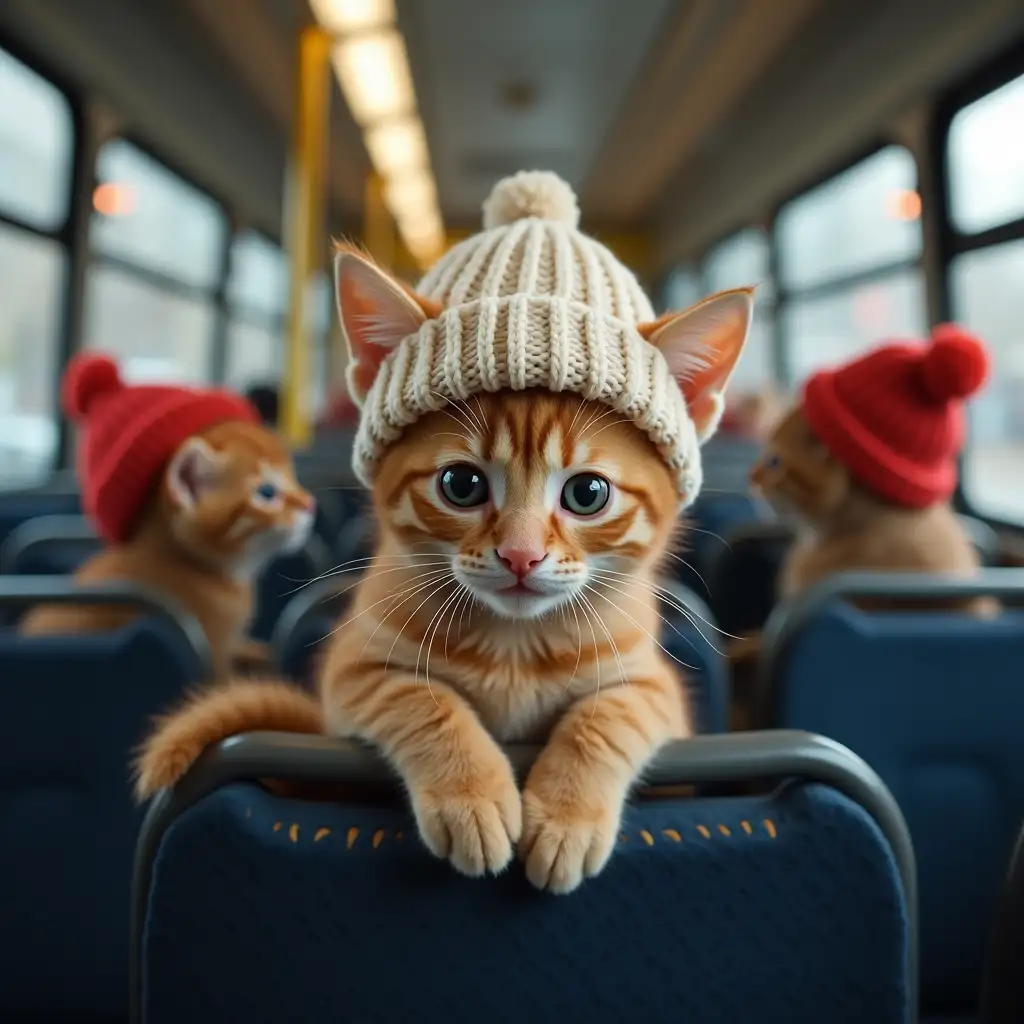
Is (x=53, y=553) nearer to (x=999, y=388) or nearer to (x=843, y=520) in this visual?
(x=843, y=520)

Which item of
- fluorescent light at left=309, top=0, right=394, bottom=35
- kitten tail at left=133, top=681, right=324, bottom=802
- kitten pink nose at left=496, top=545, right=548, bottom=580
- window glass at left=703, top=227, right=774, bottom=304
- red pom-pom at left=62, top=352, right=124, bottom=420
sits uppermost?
fluorescent light at left=309, top=0, right=394, bottom=35

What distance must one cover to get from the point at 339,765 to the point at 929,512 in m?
1.20

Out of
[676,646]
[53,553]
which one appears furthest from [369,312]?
[53,553]

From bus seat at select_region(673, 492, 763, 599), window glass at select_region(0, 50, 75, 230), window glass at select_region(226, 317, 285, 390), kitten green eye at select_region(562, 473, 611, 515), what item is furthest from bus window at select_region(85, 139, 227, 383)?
kitten green eye at select_region(562, 473, 611, 515)

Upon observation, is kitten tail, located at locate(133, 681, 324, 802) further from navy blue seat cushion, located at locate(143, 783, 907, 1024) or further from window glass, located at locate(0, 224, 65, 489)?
window glass, located at locate(0, 224, 65, 489)

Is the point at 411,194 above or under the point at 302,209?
above

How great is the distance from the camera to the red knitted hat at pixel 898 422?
4.59 feet

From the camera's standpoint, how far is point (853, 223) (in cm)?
443

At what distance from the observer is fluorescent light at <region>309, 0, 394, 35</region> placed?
3.95 meters

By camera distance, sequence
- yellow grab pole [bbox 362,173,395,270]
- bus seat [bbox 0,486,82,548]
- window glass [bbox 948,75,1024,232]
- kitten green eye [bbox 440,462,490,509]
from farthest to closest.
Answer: yellow grab pole [bbox 362,173,395,270] → window glass [bbox 948,75,1024,232] → bus seat [bbox 0,486,82,548] → kitten green eye [bbox 440,462,490,509]

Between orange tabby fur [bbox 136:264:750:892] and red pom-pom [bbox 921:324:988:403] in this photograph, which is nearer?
orange tabby fur [bbox 136:264:750:892]

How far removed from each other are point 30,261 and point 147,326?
127 cm

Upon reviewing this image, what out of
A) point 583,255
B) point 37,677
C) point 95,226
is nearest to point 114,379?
point 37,677

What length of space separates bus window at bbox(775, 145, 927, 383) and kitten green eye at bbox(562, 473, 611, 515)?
2.65m
